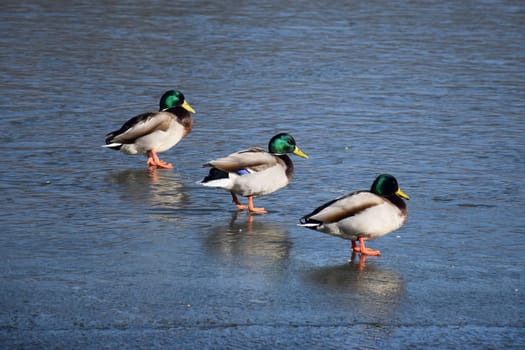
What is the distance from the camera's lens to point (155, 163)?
10523mm

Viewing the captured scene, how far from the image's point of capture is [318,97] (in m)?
13.7

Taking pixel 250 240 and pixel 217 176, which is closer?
pixel 250 240

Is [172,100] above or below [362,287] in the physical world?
above

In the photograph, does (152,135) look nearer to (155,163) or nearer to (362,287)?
(155,163)

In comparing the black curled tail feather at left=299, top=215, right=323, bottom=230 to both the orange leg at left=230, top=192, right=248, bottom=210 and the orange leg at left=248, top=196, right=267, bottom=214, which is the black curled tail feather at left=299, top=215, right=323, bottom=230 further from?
the orange leg at left=230, top=192, right=248, bottom=210

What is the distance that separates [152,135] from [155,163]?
275 millimetres

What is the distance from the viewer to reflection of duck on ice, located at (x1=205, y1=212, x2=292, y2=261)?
7.57 meters

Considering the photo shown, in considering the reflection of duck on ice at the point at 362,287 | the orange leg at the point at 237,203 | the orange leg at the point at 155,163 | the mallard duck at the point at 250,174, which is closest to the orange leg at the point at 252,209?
the mallard duck at the point at 250,174

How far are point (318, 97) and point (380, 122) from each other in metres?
1.63

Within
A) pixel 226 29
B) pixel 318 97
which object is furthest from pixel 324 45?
pixel 318 97

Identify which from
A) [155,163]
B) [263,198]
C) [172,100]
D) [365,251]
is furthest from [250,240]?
[172,100]

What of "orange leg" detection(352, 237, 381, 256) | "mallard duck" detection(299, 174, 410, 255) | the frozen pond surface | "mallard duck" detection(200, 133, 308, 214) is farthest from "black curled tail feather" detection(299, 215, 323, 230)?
"mallard duck" detection(200, 133, 308, 214)

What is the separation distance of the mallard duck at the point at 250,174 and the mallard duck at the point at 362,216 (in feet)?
4.16

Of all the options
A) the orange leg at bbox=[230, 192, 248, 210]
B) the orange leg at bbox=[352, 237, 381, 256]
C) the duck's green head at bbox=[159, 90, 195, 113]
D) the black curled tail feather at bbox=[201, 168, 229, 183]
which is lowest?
the orange leg at bbox=[230, 192, 248, 210]
